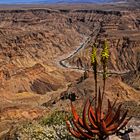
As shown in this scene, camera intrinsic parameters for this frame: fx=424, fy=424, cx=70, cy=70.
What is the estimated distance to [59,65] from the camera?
334 ft

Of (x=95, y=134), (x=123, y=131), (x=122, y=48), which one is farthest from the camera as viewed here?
(x=122, y=48)

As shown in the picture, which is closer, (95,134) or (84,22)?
(95,134)

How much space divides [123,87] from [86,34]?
95.6 meters

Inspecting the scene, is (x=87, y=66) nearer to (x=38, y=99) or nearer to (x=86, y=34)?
(x=38, y=99)

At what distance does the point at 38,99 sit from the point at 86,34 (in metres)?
95.0

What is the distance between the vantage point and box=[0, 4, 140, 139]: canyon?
189 feet

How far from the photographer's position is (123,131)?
19141mm

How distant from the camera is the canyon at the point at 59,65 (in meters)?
57.5

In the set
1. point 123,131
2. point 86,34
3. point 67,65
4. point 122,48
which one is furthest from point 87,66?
point 123,131

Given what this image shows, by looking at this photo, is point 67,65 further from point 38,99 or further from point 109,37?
point 38,99

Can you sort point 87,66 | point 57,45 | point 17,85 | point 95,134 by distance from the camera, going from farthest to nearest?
1. point 57,45
2. point 87,66
3. point 17,85
4. point 95,134


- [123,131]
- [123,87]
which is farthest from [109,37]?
[123,131]

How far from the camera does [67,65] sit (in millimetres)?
104000

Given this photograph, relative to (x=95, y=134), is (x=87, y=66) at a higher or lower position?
lower
